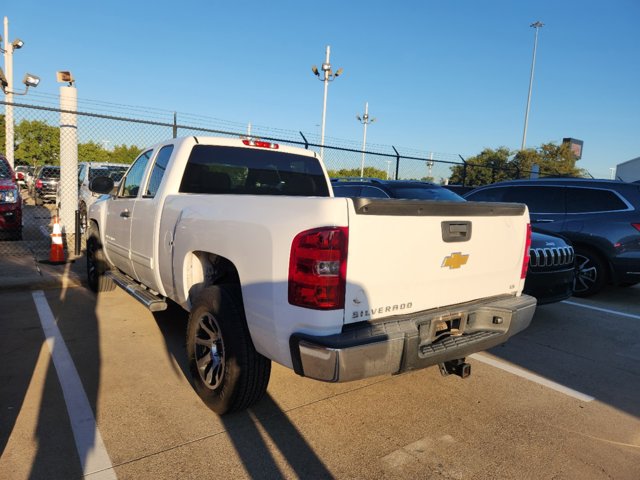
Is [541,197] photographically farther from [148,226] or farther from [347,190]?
[148,226]

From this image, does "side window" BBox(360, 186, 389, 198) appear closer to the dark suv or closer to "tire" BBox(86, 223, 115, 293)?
the dark suv

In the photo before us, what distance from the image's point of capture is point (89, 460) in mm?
2578

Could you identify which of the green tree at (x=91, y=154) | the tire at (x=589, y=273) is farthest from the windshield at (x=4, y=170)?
the green tree at (x=91, y=154)

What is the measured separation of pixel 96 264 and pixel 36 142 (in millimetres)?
38933

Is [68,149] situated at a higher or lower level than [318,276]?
higher

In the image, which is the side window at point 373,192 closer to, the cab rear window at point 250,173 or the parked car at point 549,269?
the parked car at point 549,269

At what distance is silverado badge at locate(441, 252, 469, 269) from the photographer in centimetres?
287

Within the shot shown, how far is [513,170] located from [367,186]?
13123 mm

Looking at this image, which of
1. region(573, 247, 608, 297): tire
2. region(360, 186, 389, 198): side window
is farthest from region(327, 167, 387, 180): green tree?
region(573, 247, 608, 297): tire

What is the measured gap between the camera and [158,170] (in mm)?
4270

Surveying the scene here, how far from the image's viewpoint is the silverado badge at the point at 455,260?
9.42 ft

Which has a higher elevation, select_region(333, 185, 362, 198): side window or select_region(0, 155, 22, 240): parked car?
select_region(333, 185, 362, 198): side window

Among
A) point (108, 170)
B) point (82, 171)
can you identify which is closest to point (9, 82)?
point (82, 171)

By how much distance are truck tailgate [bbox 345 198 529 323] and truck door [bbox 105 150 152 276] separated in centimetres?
291
